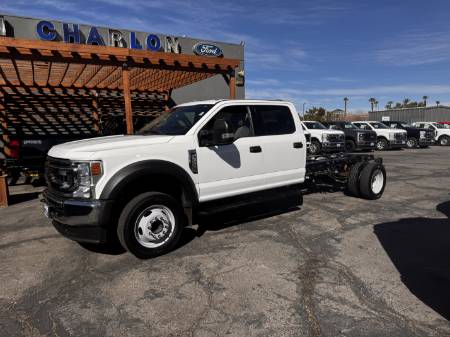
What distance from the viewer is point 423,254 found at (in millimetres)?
4348

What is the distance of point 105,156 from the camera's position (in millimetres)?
3979

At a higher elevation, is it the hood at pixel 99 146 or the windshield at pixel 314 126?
the windshield at pixel 314 126

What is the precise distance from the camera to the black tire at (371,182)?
23.6 ft

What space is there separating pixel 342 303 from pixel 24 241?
4.41 m

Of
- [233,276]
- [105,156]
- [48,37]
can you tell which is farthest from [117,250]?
[48,37]

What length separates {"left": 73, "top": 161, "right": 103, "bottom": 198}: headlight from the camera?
154 inches

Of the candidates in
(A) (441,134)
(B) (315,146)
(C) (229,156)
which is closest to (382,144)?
(B) (315,146)

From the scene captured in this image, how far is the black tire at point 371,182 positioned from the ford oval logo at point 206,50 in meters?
13.0

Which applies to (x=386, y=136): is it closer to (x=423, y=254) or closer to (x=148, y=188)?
(x=423, y=254)

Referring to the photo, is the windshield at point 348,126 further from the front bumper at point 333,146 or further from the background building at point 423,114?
the background building at point 423,114

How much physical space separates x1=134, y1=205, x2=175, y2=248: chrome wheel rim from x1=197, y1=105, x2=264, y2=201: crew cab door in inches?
23.2

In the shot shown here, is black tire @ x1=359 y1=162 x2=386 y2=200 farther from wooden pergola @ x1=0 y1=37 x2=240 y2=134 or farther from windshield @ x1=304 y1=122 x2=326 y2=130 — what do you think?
windshield @ x1=304 y1=122 x2=326 y2=130

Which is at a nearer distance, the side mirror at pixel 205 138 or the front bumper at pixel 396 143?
the side mirror at pixel 205 138

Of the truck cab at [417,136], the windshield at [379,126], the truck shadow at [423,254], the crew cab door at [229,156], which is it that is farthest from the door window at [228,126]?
the truck cab at [417,136]
